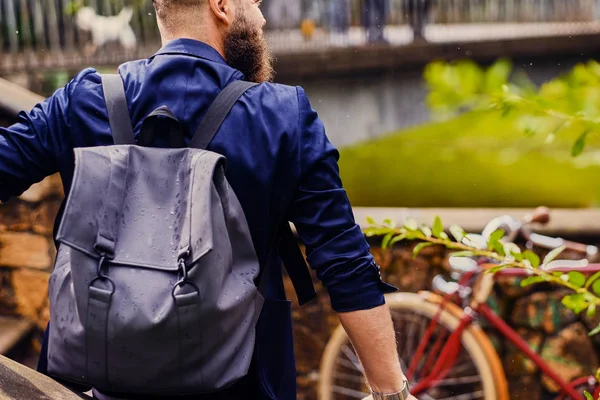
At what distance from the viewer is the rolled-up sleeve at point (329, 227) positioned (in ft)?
5.05

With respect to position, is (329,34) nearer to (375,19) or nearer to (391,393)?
(375,19)

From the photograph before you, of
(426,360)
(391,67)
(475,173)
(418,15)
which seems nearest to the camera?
(426,360)

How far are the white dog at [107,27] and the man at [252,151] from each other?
6442 millimetres

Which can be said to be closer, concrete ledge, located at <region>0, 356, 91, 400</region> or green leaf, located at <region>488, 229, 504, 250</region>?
concrete ledge, located at <region>0, 356, 91, 400</region>

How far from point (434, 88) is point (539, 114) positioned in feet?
1.26

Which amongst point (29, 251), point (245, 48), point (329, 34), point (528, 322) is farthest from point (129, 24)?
point (245, 48)

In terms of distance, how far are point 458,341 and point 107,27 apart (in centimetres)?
571

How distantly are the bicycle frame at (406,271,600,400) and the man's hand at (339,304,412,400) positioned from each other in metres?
2.11

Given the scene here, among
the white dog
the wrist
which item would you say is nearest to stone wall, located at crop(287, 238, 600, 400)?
the wrist

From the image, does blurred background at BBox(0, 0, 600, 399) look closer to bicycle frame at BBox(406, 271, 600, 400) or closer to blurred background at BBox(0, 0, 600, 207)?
blurred background at BBox(0, 0, 600, 207)

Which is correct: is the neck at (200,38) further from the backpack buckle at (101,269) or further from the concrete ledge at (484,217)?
the concrete ledge at (484,217)

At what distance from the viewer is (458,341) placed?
369cm

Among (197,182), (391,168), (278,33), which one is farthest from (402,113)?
(197,182)

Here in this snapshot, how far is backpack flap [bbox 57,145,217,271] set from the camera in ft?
4.45
